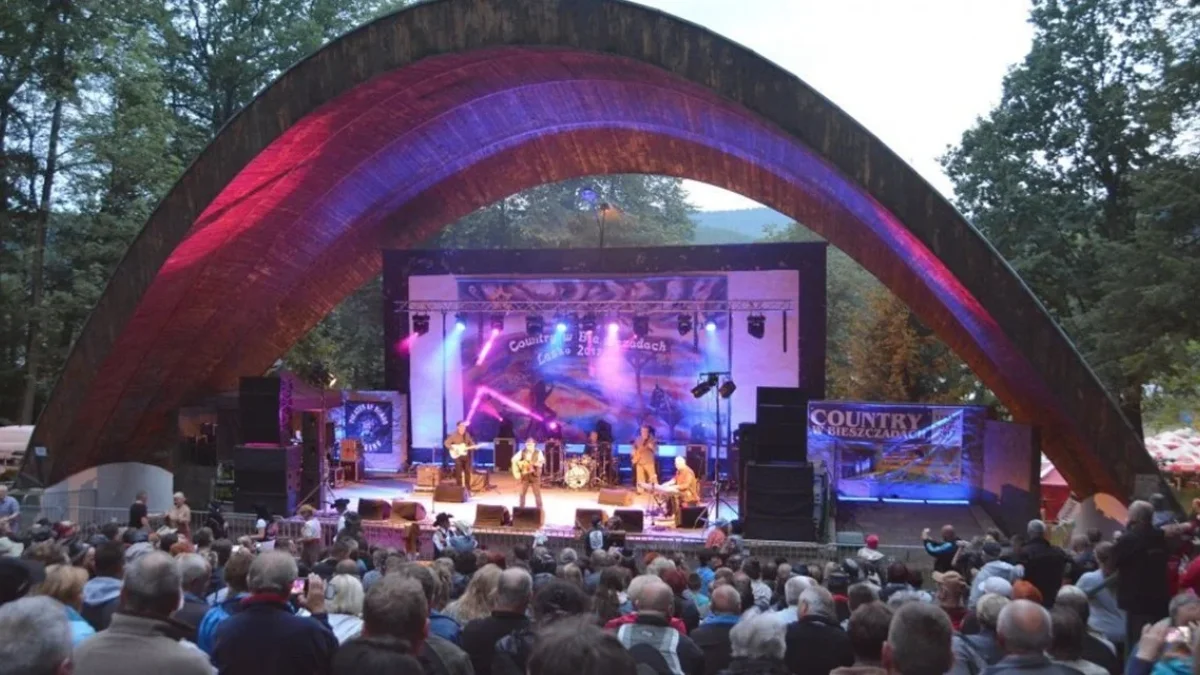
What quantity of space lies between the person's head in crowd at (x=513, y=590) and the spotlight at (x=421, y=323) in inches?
730

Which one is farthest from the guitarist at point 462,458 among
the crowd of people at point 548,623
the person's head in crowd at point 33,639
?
the person's head in crowd at point 33,639

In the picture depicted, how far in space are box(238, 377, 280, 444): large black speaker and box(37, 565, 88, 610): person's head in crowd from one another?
12.9 meters

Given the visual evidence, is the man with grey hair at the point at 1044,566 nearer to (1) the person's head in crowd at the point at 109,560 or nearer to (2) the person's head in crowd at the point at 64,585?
(1) the person's head in crowd at the point at 109,560

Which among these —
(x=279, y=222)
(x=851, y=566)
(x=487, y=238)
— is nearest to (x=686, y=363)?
(x=279, y=222)

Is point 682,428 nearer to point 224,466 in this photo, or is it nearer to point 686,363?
point 686,363

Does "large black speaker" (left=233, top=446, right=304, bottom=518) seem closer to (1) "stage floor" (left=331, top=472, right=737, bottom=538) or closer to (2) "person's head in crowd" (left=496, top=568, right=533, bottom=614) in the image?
(1) "stage floor" (left=331, top=472, right=737, bottom=538)

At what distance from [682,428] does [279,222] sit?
949 centimetres

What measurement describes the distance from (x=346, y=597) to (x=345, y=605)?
41 millimetres

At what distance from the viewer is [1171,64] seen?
63.5 ft

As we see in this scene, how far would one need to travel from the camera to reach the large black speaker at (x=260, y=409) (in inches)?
680

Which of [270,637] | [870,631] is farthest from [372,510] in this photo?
[870,631]

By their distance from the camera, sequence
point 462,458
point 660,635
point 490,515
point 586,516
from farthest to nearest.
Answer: point 462,458 < point 490,515 < point 586,516 < point 660,635

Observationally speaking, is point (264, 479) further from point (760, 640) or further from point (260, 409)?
point (760, 640)

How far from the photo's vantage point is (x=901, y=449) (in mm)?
18359
